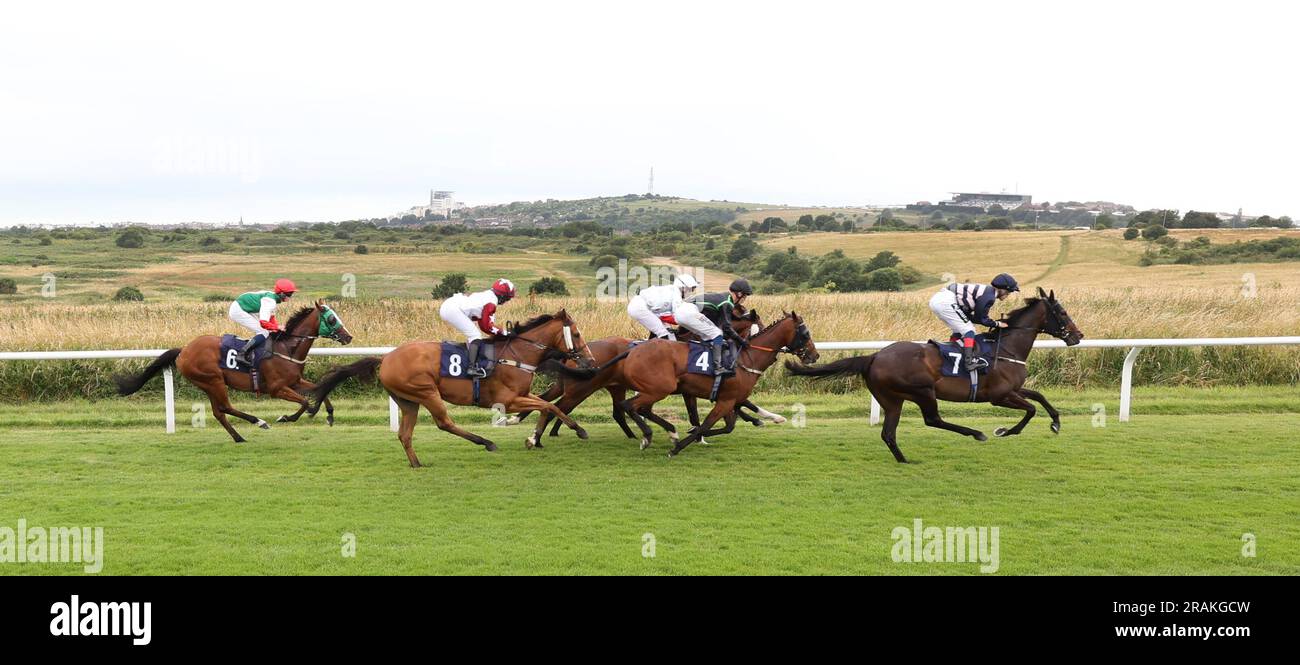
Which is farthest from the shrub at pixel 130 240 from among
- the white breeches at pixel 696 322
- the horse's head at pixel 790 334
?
the horse's head at pixel 790 334

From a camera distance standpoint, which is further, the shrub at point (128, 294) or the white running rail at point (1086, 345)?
the shrub at point (128, 294)

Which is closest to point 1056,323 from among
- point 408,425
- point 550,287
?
point 408,425

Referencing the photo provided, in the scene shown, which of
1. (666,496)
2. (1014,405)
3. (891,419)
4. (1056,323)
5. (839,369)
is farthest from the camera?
(1056,323)

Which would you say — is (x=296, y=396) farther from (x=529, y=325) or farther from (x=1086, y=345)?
(x=1086, y=345)

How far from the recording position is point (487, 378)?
8.51m

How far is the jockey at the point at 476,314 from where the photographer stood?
848 centimetres

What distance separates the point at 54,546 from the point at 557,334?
417 centimetres

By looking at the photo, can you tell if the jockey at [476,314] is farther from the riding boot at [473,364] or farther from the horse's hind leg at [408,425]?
the horse's hind leg at [408,425]

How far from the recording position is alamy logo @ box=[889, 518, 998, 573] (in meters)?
5.46

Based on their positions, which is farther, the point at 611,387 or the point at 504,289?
the point at 611,387

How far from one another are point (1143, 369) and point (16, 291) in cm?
2750

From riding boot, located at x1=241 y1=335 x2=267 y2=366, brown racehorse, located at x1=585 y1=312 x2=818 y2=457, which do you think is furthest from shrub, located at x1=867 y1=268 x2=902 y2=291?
riding boot, located at x1=241 y1=335 x2=267 y2=366

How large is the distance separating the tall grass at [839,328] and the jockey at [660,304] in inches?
120

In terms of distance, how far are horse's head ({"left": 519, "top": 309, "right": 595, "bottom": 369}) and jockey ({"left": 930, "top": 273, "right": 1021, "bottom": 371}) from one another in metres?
3.08
